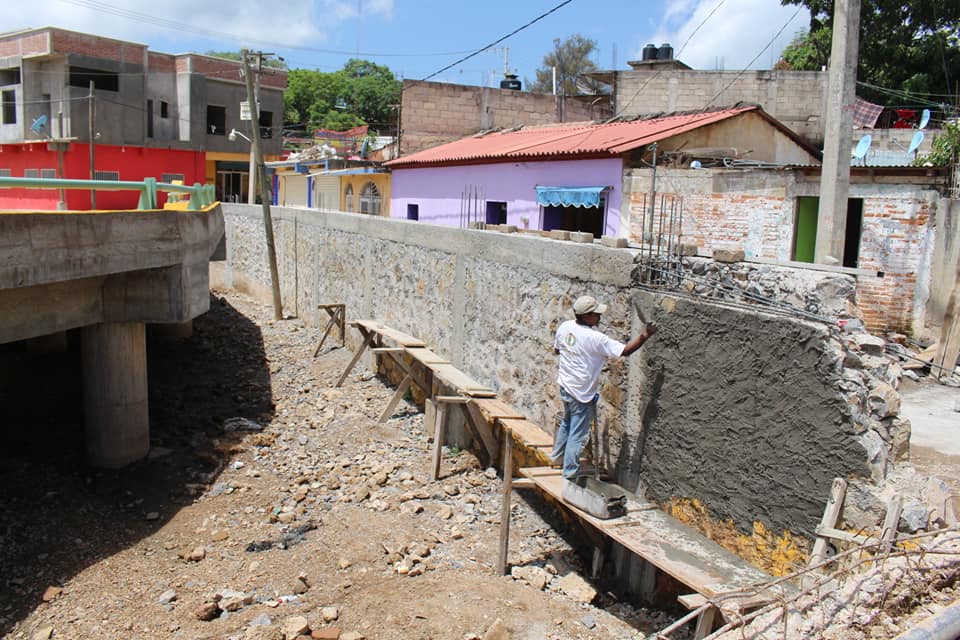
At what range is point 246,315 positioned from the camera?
17.3m

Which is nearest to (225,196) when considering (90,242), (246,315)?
(246,315)

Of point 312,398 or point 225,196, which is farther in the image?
point 225,196

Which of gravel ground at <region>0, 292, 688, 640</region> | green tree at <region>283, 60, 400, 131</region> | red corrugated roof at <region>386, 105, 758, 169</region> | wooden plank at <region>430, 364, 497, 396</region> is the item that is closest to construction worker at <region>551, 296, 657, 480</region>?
gravel ground at <region>0, 292, 688, 640</region>

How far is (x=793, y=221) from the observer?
512 inches

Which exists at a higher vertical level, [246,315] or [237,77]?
[237,77]

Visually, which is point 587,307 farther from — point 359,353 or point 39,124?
point 39,124

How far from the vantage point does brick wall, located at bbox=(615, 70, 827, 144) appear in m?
20.3

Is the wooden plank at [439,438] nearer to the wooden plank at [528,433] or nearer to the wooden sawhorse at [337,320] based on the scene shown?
the wooden plank at [528,433]

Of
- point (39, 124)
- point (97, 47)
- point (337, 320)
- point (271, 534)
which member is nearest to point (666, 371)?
point (271, 534)

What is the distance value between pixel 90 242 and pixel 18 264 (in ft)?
3.41

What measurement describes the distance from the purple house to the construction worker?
19.5 ft

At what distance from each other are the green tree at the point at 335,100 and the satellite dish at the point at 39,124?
30.3 m

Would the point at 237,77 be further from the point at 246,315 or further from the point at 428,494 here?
the point at 428,494

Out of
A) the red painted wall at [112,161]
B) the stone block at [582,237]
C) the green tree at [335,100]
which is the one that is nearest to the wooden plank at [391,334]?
the stone block at [582,237]
